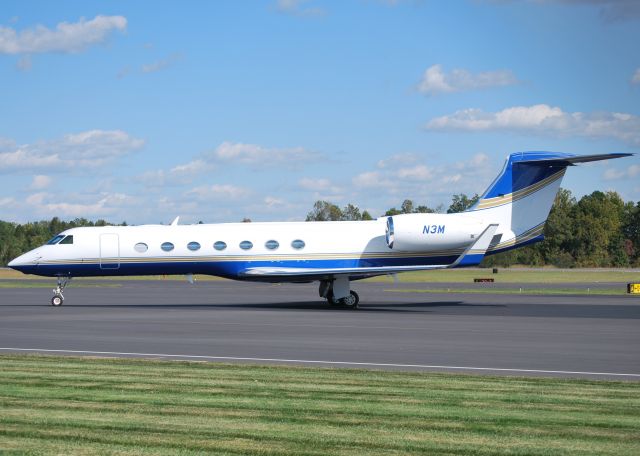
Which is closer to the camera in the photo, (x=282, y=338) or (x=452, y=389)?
(x=452, y=389)

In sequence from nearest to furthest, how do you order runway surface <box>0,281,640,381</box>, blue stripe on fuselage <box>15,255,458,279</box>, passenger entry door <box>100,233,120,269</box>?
runway surface <box>0,281,640,381</box> < blue stripe on fuselage <box>15,255,458,279</box> < passenger entry door <box>100,233,120,269</box>

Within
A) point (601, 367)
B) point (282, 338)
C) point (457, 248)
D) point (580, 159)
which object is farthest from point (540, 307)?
point (601, 367)

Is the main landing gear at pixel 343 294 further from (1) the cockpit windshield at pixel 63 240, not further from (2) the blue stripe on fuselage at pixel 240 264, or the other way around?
(1) the cockpit windshield at pixel 63 240

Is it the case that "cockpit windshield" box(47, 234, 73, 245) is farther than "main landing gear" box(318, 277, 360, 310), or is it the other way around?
"cockpit windshield" box(47, 234, 73, 245)

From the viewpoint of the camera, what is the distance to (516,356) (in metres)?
16.5

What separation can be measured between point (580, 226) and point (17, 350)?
362 feet

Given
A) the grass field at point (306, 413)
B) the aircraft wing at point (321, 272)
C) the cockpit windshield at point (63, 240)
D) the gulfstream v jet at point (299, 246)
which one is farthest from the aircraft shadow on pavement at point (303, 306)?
the grass field at point (306, 413)

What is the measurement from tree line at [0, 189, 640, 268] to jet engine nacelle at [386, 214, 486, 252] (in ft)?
212

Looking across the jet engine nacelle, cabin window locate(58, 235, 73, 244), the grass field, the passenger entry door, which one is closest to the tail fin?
the jet engine nacelle

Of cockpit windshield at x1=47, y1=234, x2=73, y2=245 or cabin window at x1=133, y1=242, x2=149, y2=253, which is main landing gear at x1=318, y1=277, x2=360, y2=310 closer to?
cabin window at x1=133, y1=242, x2=149, y2=253

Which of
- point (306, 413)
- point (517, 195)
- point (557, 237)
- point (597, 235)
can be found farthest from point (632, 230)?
point (306, 413)

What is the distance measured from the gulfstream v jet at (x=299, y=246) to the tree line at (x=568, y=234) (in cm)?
6376

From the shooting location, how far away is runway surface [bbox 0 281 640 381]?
15844 mm

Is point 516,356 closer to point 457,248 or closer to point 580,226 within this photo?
point 457,248
